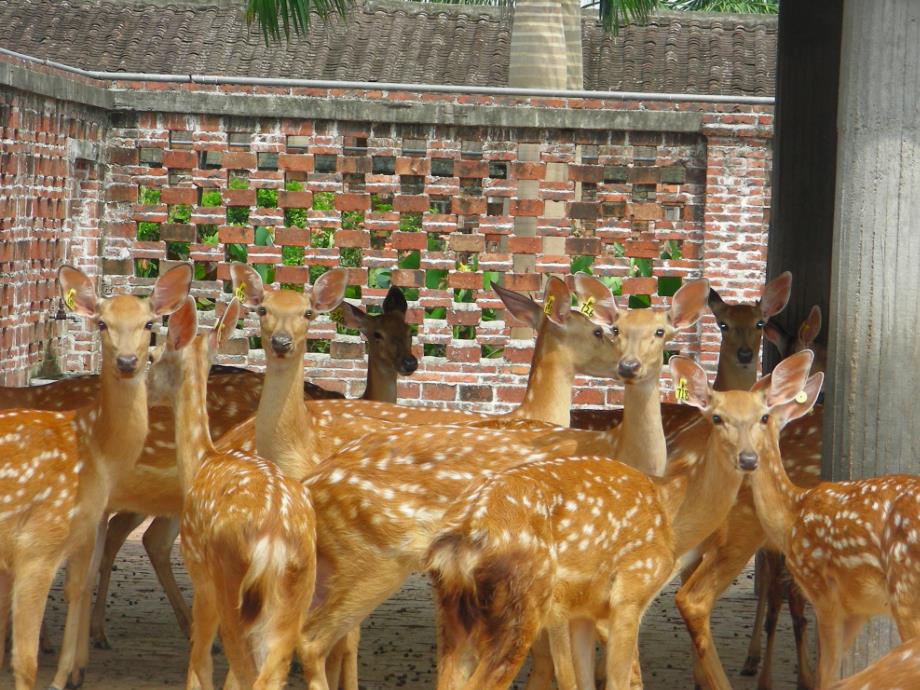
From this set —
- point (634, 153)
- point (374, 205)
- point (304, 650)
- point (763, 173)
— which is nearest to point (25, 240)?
point (374, 205)

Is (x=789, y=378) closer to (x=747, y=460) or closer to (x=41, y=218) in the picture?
(x=747, y=460)

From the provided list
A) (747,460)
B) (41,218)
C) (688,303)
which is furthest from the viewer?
(41,218)

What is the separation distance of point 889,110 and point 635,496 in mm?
1601

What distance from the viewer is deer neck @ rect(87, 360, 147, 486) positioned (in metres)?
6.54

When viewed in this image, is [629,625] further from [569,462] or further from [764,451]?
[764,451]

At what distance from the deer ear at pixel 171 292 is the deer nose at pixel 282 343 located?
404mm

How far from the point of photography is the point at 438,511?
19.1 feet

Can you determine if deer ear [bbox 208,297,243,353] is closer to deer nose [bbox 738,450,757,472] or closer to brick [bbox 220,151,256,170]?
deer nose [bbox 738,450,757,472]

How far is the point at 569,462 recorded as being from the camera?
230 inches

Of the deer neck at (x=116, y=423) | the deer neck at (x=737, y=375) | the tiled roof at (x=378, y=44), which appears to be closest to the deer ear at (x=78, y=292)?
the deer neck at (x=116, y=423)

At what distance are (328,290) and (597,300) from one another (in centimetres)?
116

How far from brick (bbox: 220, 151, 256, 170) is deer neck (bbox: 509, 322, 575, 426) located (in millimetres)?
5995

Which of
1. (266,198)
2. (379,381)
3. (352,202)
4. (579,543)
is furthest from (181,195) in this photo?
(579,543)

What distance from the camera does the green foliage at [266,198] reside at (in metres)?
13.5
